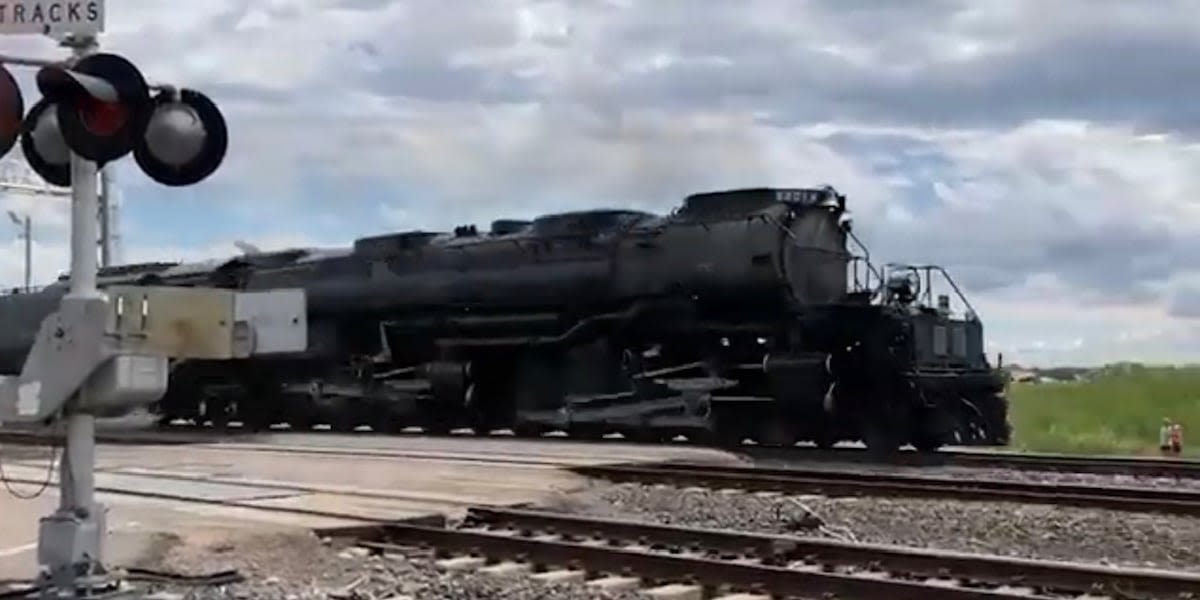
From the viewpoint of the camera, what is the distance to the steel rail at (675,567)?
716 cm

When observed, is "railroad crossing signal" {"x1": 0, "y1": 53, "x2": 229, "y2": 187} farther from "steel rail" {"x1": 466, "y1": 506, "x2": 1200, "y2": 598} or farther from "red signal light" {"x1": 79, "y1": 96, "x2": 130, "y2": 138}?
"steel rail" {"x1": 466, "y1": 506, "x2": 1200, "y2": 598}

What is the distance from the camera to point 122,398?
18.5 ft

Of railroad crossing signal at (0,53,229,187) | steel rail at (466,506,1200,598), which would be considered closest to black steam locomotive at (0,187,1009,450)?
steel rail at (466,506,1200,598)

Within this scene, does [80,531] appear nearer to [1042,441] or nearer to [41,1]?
[41,1]

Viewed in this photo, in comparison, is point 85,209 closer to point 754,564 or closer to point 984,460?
point 754,564

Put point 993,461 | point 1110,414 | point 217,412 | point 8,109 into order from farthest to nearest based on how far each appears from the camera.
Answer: point 1110,414 → point 217,412 → point 993,461 → point 8,109

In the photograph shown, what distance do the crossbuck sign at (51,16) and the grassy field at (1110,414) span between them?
18611 mm

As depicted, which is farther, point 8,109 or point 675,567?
point 675,567

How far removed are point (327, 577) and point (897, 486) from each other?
228 inches

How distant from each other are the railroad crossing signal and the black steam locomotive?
11.9 m

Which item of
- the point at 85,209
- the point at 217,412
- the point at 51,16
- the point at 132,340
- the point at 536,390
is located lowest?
the point at 217,412

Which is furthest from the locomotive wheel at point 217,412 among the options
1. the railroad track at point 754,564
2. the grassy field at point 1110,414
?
the railroad track at point 754,564

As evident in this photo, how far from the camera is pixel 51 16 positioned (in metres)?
5.82

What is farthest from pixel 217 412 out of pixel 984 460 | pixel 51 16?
pixel 51 16
